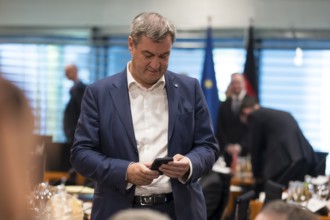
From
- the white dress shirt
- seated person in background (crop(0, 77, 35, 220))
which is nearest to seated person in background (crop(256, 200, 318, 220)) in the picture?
the white dress shirt

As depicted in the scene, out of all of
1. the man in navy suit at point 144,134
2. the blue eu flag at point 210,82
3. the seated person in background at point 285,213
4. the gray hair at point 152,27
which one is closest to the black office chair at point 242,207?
the man in navy suit at point 144,134

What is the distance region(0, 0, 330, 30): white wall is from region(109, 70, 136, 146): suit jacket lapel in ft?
22.2

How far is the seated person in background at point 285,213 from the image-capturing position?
6.27ft

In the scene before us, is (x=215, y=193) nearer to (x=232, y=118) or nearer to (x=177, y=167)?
(x=177, y=167)

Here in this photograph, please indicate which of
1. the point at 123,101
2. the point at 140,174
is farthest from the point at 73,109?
the point at 140,174

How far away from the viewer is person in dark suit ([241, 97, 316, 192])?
625cm

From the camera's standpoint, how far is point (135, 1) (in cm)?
964

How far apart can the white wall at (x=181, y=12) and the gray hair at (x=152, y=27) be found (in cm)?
679

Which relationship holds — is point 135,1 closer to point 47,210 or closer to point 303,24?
point 303,24

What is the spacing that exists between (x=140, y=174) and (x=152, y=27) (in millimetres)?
621

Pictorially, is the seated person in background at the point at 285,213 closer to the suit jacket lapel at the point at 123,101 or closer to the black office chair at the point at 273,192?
the suit jacket lapel at the point at 123,101

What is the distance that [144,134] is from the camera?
2.68 metres

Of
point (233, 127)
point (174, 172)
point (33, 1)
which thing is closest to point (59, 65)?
point (33, 1)

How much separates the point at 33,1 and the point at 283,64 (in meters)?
4.03
